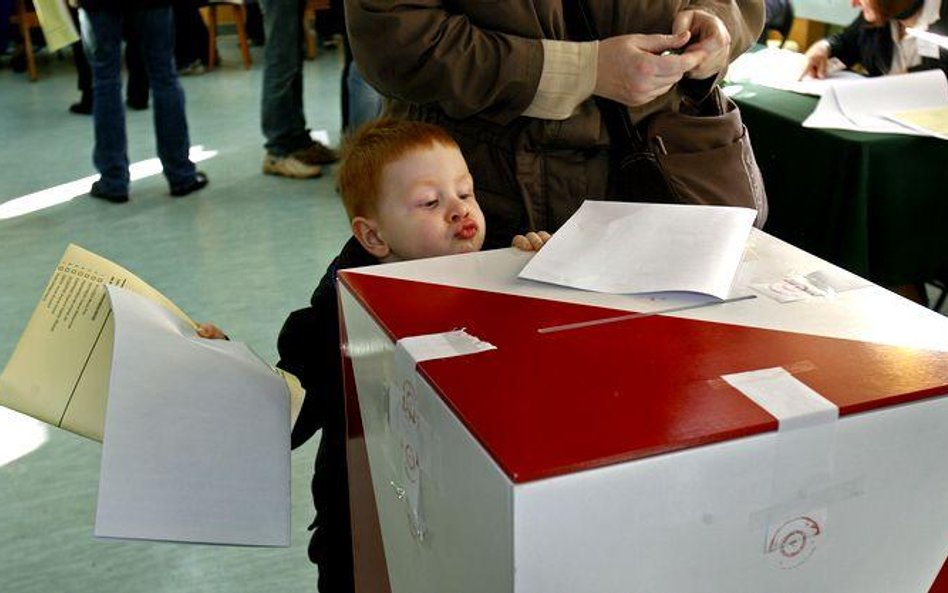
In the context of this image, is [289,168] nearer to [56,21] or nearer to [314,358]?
[56,21]

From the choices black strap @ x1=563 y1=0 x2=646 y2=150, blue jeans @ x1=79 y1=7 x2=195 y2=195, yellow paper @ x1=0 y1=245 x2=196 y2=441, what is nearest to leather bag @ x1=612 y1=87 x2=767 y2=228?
black strap @ x1=563 y1=0 x2=646 y2=150

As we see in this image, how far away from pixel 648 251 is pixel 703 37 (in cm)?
37

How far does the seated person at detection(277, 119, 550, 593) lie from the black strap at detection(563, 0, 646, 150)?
17cm

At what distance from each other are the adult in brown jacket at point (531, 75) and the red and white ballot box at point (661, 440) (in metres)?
0.33

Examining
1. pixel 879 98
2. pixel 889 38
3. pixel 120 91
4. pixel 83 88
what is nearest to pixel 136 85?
pixel 83 88

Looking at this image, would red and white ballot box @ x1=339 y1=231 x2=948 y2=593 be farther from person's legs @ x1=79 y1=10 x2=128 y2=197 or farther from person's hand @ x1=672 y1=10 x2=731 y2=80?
person's legs @ x1=79 y1=10 x2=128 y2=197

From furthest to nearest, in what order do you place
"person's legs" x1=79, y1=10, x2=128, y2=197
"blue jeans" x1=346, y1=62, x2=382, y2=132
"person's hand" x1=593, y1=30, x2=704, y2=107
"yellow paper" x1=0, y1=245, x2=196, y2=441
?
"blue jeans" x1=346, y1=62, x2=382, y2=132, "person's legs" x1=79, y1=10, x2=128, y2=197, "person's hand" x1=593, y1=30, x2=704, y2=107, "yellow paper" x1=0, y1=245, x2=196, y2=441

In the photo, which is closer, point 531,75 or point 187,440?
point 187,440

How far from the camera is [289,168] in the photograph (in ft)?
12.7

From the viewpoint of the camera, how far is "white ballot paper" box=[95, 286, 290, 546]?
2.82ft

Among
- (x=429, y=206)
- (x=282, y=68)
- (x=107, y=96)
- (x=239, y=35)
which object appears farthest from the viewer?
(x=239, y=35)

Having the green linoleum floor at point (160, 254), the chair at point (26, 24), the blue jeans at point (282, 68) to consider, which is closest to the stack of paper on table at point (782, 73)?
the green linoleum floor at point (160, 254)

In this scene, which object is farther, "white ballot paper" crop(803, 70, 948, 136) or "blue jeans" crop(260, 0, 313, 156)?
"blue jeans" crop(260, 0, 313, 156)

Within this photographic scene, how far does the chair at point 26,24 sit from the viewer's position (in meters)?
5.73
